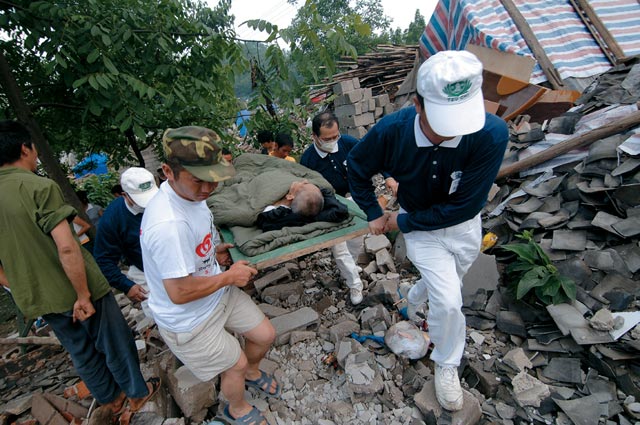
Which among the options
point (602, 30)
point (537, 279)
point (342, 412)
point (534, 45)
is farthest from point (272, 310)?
point (602, 30)

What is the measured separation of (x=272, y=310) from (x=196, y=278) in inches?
70.9

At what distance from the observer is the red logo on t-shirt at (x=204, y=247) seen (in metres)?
1.95

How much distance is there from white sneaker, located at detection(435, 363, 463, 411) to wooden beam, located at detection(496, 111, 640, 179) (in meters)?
3.09

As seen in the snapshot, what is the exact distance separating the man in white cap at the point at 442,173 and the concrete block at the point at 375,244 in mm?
1747

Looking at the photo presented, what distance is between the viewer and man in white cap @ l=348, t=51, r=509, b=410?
68.8 inches

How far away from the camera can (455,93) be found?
1734 mm

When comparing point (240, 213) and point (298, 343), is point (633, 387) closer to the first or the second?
point (298, 343)

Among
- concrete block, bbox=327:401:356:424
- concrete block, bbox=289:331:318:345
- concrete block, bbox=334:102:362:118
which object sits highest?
concrete block, bbox=334:102:362:118

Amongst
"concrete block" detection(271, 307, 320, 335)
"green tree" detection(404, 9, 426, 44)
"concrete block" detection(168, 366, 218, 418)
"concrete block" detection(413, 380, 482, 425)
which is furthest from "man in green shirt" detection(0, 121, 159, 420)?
"green tree" detection(404, 9, 426, 44)

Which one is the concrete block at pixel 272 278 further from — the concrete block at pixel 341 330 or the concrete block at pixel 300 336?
the concrete block at pixel 341 330

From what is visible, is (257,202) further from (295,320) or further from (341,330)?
(341,330)

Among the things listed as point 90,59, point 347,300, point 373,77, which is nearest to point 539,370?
point 347,300

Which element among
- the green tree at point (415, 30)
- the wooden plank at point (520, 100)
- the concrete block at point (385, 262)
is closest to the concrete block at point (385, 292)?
the concrete block at point (385, 262)

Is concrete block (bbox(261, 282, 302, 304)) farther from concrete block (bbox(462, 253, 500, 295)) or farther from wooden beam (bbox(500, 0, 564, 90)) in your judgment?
wooden beam (bbox(500, 0, 564, 90))
